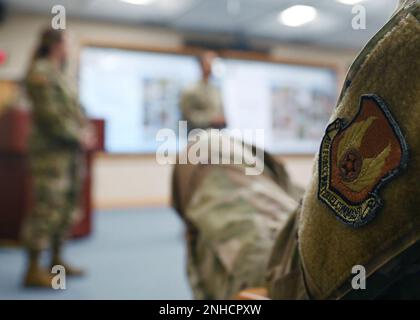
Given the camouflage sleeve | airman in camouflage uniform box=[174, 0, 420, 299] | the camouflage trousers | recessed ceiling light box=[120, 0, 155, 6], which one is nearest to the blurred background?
recessed ceiling light box=[120, 0, 155, 6]

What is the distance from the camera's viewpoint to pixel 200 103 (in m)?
4.30

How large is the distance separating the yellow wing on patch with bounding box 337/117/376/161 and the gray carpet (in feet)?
5.71

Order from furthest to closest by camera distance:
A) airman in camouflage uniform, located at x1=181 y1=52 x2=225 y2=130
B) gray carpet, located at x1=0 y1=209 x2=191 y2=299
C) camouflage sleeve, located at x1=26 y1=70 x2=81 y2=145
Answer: airman in camouflage uniform, located at x1=181 y1=52 x2=225 y2=130, camouflage sleeve, located at x1=26 y1=70 x2=81 y2=145, gray carpet, located at x1=0 y1=209 x2=191 y2=299

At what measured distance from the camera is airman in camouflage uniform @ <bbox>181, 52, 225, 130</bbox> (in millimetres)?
4199

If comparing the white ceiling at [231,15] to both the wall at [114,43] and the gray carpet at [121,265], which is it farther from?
the gray carpet at [121,265]

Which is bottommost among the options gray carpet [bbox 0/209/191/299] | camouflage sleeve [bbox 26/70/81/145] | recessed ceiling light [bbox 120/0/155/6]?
gray carpet [bbox 0/209/191/299]

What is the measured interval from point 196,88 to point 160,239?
4.75 ft

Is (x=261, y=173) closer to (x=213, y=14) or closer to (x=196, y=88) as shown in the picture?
(x=196, y=88)

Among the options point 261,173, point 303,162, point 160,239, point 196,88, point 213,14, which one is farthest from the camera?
point 303,162

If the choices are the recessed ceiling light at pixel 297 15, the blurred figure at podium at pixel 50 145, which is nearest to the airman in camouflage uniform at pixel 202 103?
the recessed ceiling light at pixel 297 15

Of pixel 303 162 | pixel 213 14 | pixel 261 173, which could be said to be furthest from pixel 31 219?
pixel 303 162

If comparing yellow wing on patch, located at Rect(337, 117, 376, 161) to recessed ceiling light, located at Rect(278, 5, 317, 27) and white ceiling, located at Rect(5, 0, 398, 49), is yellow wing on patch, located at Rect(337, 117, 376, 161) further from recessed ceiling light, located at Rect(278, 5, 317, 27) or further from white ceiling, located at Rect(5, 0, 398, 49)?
recessed ceiling light, located at Rect(278, 5, 317, 27)

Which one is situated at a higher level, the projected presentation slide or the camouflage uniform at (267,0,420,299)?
the projected presentation slide

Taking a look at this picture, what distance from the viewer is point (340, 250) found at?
41 centimetres
